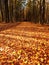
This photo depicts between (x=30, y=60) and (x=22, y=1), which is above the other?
(x=22, y=1)

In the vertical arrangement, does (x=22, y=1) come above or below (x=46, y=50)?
above

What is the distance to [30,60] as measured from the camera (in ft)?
17.6

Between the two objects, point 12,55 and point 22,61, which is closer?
point 22,61

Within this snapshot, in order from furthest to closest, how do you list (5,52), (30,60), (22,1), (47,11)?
(47,11) → (22,1) → (5,52) → (30,60)

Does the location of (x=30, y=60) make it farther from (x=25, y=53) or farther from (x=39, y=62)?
(x=25, y=53)

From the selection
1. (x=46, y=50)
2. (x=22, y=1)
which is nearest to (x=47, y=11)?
(x=22, y=1)

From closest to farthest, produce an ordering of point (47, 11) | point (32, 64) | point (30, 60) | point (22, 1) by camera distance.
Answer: point (32, 64)
point (30, 60)
point (22, 1)
point (47, 11)

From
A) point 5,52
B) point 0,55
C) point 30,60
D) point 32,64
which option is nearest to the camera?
point 32,64

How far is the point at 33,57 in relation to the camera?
5668 millimetres

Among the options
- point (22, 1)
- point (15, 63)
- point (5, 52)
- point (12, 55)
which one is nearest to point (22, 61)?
point (15, 63)

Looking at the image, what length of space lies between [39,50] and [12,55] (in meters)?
1.25

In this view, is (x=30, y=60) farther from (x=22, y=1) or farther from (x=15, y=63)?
(x=22, y=1)

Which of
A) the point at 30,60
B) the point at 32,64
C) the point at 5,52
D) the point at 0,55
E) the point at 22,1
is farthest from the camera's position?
the point at 22,1

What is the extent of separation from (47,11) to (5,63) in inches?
2280
